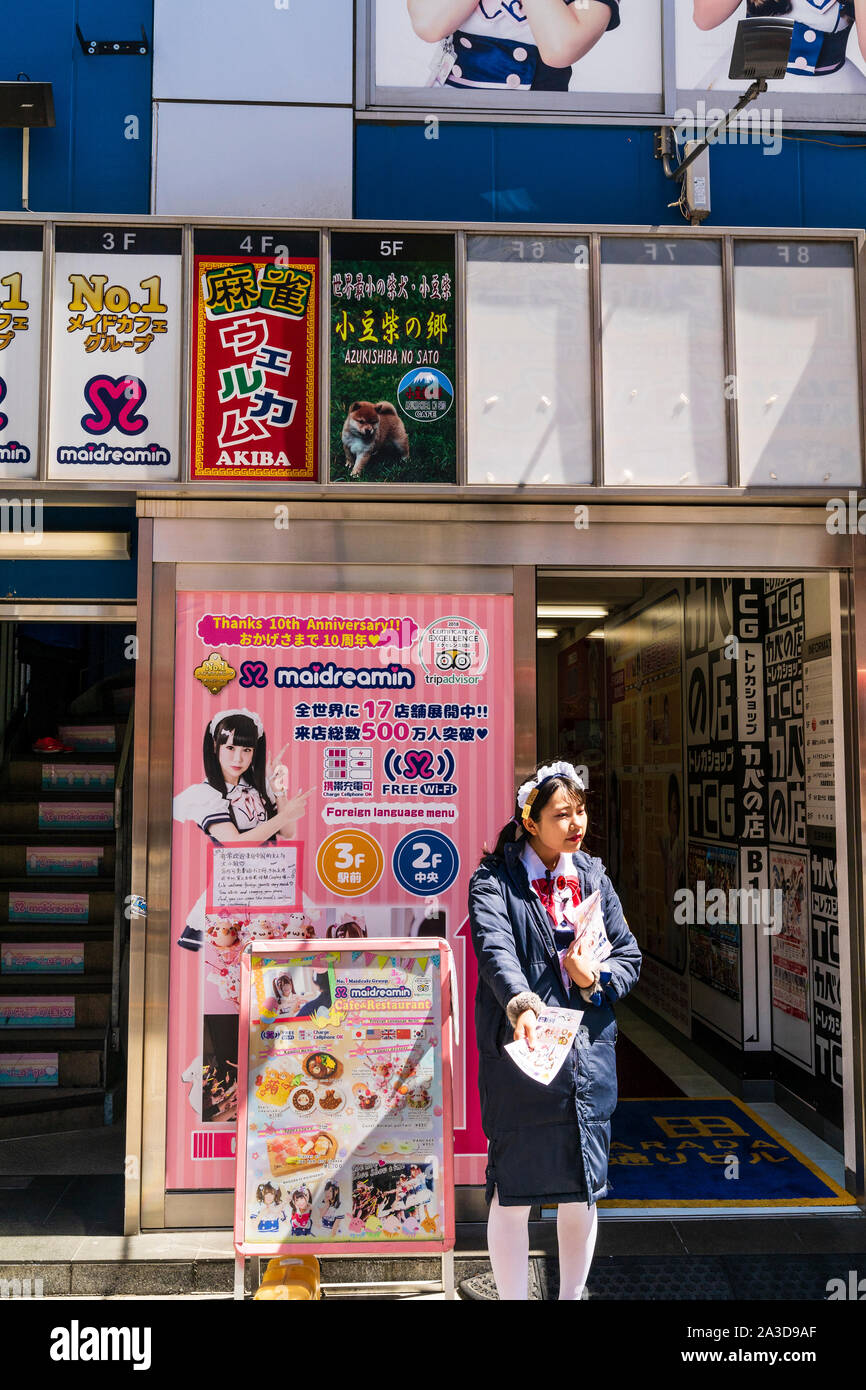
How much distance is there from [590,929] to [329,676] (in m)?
1.87

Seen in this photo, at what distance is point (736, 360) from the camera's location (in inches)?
193

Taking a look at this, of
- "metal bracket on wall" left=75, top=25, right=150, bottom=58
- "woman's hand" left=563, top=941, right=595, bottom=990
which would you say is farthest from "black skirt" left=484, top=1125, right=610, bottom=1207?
"metal bracket on wall" left=75, top=25, right=150, bottom=58

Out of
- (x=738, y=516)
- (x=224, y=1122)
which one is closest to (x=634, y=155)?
(x=738, y=516)

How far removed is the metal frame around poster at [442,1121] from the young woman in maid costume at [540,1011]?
0.32 metres

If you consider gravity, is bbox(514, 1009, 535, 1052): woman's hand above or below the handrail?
below

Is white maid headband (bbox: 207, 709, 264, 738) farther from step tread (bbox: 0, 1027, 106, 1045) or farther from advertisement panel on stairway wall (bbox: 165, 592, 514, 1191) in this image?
step tread (bbox: 0, 1027, 106, 1045)

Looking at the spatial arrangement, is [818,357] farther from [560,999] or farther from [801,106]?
[560,999]

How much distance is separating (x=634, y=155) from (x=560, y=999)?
4509 millimetres

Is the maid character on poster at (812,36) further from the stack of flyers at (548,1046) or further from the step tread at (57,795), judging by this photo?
the step tread at (57,795)

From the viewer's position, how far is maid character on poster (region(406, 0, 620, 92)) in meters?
5.37

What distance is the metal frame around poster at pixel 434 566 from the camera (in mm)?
4602

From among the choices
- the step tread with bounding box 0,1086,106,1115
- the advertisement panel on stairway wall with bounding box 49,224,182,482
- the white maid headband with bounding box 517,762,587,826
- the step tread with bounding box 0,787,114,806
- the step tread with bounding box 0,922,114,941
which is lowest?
the step tread with bounding box 0,1086,106,1115

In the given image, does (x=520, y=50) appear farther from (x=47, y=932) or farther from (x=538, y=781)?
(x=47, y=932)

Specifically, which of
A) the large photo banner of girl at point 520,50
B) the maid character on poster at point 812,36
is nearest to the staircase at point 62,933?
the large photo banner of girl at point 520,50
